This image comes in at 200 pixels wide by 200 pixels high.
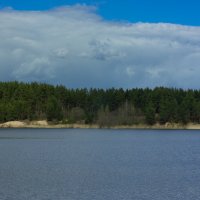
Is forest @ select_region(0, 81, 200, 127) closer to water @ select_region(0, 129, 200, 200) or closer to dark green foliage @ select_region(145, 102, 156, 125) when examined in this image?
dark green foliage @ select_region(145, 102, 156, 125)

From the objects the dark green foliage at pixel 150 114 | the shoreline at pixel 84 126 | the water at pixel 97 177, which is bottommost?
the water at pixel 97 177

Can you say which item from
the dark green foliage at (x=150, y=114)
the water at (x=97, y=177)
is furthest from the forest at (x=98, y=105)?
the water at (x=97, y=177)

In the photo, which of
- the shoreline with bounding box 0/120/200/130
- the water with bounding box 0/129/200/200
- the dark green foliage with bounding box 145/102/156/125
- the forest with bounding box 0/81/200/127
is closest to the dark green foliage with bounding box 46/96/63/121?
the forest with bounding box 0/81/200/127

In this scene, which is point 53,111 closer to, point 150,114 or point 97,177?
point 150,114

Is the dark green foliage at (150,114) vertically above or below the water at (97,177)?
above

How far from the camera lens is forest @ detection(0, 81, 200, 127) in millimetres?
162125

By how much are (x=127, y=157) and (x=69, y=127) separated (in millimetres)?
112585

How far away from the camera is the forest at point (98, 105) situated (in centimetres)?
16212

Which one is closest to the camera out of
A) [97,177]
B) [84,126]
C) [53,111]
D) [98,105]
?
[97,177]

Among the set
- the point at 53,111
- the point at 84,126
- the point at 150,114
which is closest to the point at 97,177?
the point at 150,114

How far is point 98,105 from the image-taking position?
6895 inches

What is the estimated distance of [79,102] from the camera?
7116 inches

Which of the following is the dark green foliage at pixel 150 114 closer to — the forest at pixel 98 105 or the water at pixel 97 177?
the forest at pixel 98 105

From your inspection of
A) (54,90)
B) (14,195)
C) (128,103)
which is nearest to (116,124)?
(128,103)
